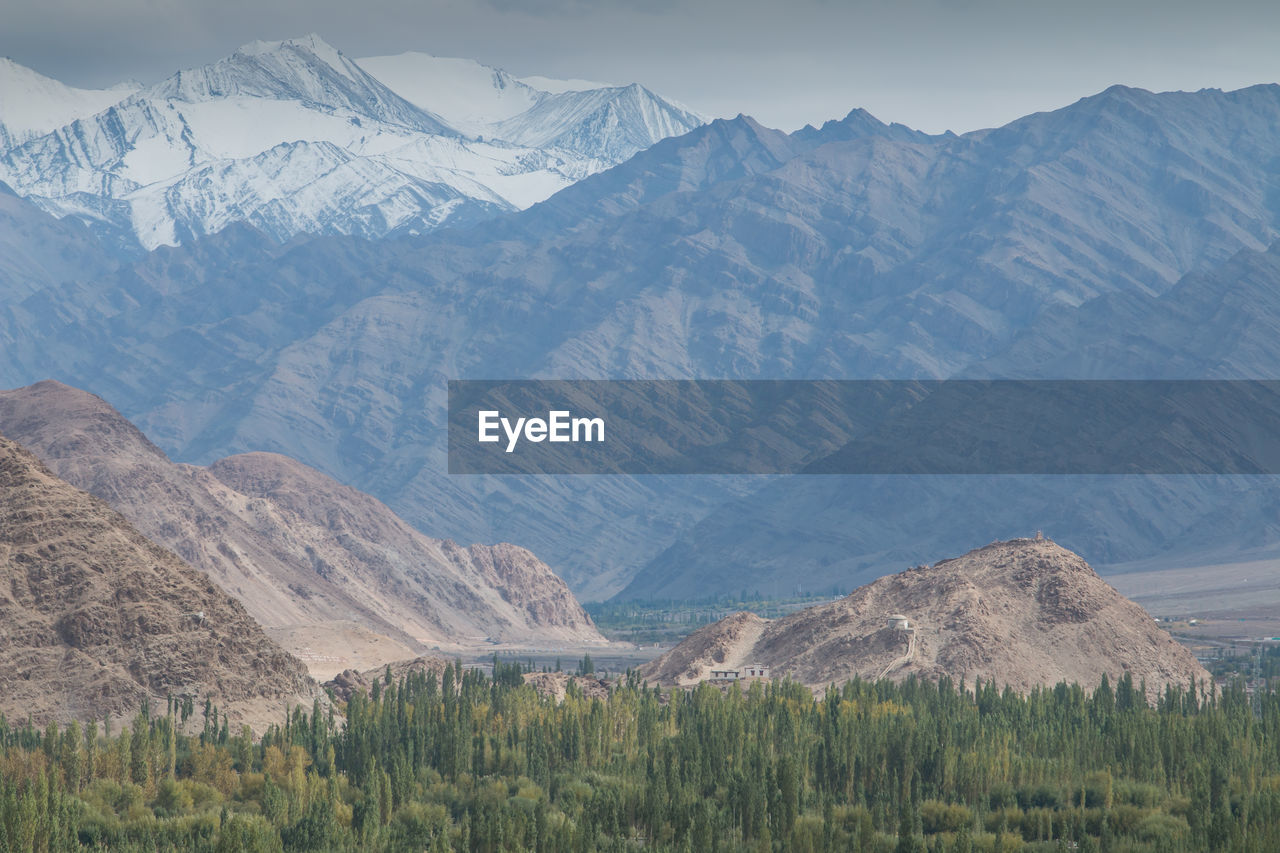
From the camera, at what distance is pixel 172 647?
398ft

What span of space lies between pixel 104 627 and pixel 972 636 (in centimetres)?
7131

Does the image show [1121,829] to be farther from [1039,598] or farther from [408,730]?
[1039,598]

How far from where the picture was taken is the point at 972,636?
520ft

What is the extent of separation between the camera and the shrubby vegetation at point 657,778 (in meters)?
91.4

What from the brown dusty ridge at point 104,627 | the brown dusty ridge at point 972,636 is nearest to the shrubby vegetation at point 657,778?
the brown dusty ridge at point 104,627

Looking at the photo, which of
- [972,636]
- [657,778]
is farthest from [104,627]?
[972,636]

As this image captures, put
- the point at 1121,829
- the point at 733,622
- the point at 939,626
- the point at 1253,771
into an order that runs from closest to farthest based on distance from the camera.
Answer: the point at 1121,829, the point at 1253,771, the point at 939,626, the point at 733,622

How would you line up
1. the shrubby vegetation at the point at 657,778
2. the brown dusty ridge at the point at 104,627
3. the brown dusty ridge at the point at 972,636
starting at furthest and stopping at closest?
1. the brown dusty ridge at the point at 972,636
2. the brown dusty ridge at the point at 104,627
3. the shrubby vegetation at the point at 657,778

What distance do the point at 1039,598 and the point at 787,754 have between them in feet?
210

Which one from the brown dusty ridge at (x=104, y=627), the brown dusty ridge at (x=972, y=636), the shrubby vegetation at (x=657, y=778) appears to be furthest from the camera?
the brown dusty ridge at (x=972, y=636)

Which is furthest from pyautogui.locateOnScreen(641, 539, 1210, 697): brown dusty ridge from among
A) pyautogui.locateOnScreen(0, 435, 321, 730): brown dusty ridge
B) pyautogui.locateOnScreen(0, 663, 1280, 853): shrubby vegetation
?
pyautogui.locateOnScreen(0, 435, 321, 730): brown dusty ridge

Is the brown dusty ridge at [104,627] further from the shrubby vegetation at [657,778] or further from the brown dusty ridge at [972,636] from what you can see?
the brown dusty ridge at [972,636]

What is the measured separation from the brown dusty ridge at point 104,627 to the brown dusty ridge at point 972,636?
49687 millimetres

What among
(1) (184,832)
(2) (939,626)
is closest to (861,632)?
(2) (939,626)
